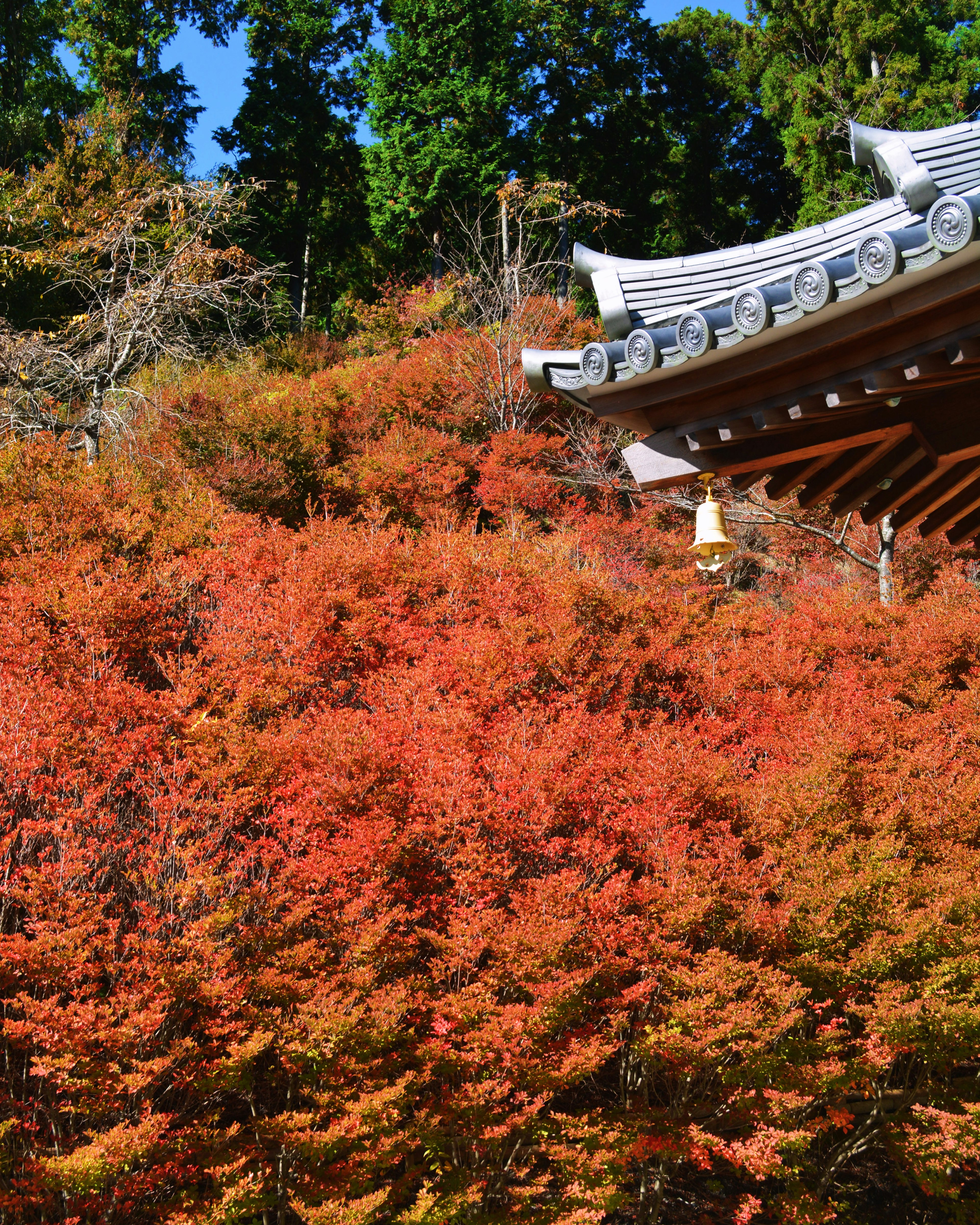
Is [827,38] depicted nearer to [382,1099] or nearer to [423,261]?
[423,261]

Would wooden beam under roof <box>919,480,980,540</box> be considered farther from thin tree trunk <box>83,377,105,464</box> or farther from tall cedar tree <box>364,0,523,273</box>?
tall cedar tree <box>364,0,523,273</box>

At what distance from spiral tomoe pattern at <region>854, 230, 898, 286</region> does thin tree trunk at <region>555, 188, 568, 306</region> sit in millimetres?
12648

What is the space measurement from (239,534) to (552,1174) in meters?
5.32

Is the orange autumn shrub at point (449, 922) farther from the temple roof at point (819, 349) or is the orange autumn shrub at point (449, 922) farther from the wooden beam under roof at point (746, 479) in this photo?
the temple roof at point (819, 349)

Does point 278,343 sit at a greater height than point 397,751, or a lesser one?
greater

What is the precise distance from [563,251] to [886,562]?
29.9ft

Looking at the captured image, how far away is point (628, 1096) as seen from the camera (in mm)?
4504

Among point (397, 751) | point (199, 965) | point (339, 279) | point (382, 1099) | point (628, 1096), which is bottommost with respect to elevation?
point (628, 1096)

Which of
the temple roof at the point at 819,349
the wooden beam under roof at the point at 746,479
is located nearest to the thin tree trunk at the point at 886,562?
the temple roof at the point at 819,349

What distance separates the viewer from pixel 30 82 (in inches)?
605

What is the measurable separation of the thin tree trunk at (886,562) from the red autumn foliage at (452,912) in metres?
2.28

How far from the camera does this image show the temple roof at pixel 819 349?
180 centimetres

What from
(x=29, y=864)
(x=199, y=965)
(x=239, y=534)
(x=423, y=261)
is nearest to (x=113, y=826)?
(x=29, y=864)

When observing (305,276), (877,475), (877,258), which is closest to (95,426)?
(877,475)
